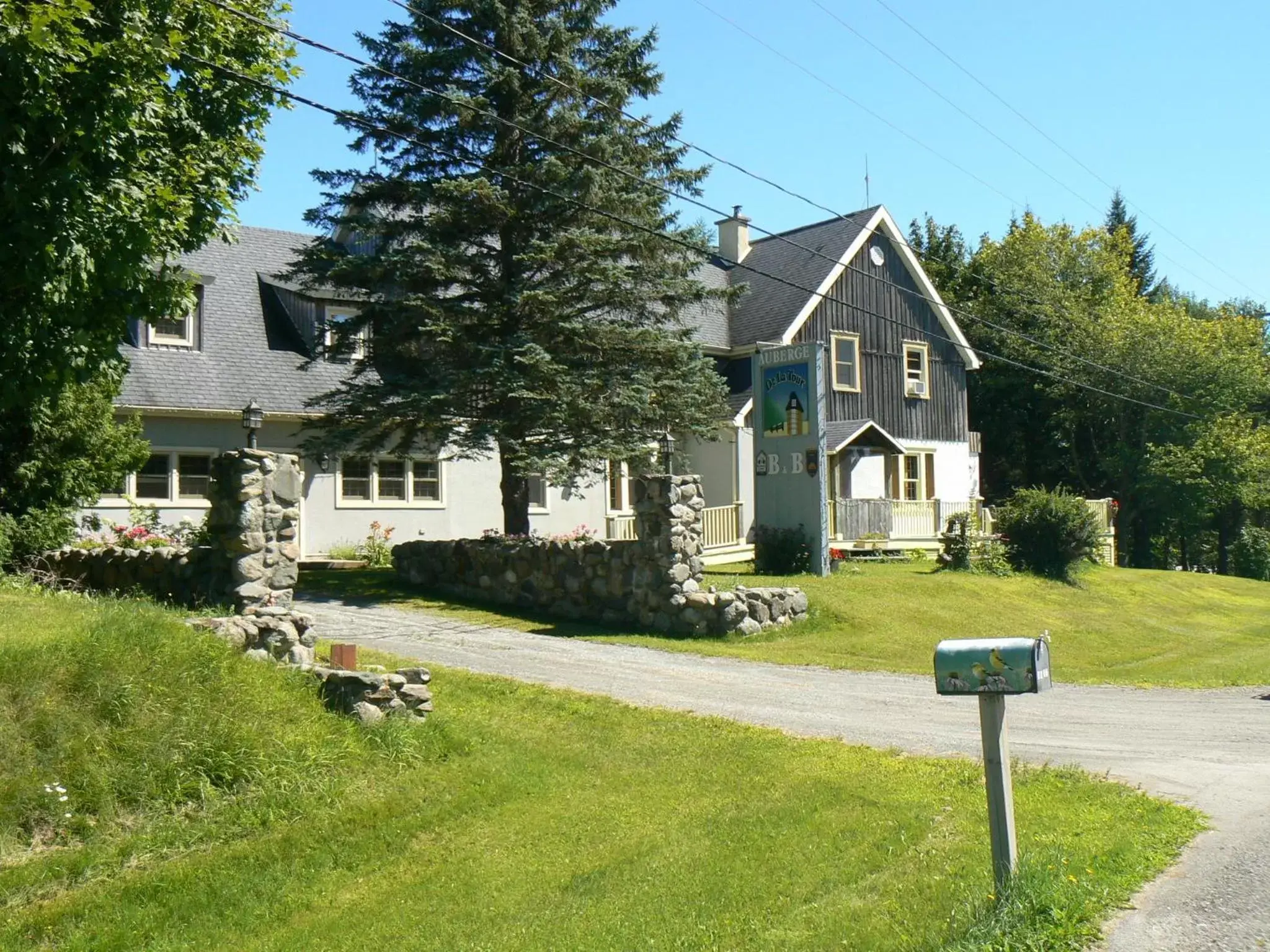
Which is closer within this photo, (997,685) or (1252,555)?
(997,685)

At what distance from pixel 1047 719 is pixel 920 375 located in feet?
83.4

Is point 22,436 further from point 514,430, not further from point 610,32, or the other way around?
point 610,32

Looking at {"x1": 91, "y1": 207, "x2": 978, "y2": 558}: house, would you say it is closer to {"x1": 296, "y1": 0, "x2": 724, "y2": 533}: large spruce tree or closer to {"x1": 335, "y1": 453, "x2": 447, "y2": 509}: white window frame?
{"x1": 335, "y1": 453, "x2": 447, "y2": 509}: white window frame

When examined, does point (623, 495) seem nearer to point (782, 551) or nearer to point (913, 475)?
point (782, 551)

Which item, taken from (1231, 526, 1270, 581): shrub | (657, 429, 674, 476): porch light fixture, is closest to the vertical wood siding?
(1231, 526, 1270, 581): shrub

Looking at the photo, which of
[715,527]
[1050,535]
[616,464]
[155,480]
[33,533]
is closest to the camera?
[33,533]

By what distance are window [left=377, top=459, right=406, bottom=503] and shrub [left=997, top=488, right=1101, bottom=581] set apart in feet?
45.9

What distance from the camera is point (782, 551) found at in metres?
23.5

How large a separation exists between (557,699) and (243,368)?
17172 millimetres

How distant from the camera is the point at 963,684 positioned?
5.63 meters

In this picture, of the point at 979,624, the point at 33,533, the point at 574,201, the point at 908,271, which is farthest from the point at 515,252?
the point at 908,271

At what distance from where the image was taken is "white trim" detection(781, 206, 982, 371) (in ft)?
106

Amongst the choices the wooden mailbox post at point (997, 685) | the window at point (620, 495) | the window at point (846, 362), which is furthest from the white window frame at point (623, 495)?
the wooden mailbox post at point (997, 685)

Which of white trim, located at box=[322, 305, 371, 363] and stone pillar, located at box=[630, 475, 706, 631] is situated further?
white trim, located at box=[322, 305, 371, 363]
